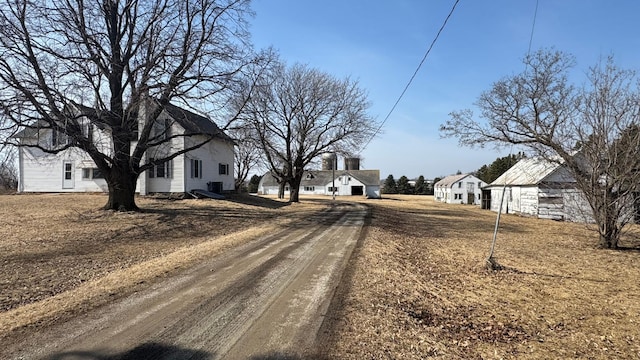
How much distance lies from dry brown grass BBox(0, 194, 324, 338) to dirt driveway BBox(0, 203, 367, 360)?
0.66 m

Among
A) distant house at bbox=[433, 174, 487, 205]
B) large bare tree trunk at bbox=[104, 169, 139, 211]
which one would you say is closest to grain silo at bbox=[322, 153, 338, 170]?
distant house at bbox=[433, 174, 487, 205]

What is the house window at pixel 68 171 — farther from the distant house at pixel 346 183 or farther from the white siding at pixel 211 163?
the distant house at pixel 346 183

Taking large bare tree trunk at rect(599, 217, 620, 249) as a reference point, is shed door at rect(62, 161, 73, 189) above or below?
above

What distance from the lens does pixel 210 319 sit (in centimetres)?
504

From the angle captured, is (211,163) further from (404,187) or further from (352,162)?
(404,187)

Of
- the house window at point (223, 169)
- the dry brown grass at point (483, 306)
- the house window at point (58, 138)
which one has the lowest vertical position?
the dry brown grass at point (483, 306)

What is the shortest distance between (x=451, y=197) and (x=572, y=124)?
4876 cm

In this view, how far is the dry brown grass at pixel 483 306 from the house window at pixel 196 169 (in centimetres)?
1737

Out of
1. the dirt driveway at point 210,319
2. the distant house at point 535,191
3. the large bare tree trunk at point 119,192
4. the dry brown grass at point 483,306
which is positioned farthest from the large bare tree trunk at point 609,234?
the large bare tree trunk at point 119,192

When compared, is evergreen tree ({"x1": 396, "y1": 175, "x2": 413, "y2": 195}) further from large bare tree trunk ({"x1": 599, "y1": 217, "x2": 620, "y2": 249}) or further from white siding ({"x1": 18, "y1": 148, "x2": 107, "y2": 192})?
large bare tree trunk ({"x1": 599, "y1": 217, "x2": 620, "y2": 249})

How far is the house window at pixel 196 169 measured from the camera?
26038 millimetres

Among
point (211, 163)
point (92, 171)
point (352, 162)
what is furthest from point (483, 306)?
point (352, 162)

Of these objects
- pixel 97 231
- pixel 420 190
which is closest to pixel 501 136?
pixel 97 231

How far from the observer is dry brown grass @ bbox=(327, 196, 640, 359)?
4.75 metres
